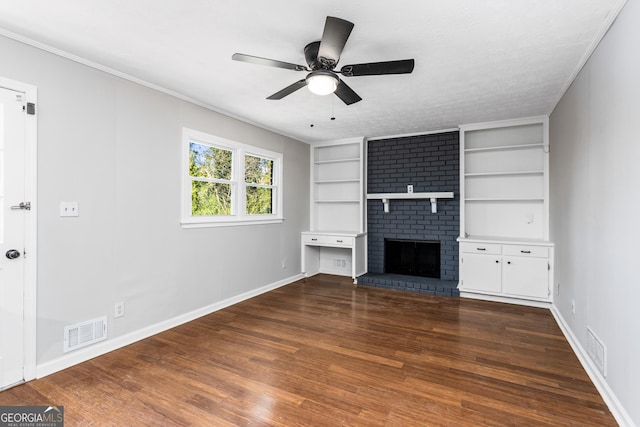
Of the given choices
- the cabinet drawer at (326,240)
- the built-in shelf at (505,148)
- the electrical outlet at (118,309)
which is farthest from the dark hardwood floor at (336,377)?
→ the built-in shelf at (505,148)

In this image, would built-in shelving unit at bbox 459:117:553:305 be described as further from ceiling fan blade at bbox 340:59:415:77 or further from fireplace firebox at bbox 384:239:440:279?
ceiling fan blade at bbox 340:59:415:77

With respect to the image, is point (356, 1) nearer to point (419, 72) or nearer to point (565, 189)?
point (419, 72)

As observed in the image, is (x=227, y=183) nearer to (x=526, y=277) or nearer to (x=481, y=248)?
(x=481, y=248)

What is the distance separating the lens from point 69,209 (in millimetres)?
2580

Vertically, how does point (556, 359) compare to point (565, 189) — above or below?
below

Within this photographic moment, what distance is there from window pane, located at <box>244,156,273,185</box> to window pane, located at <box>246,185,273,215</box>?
118 millimetres

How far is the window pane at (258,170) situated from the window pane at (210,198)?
0.42 m

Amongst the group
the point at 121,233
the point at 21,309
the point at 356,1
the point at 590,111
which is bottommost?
the point at 21,309

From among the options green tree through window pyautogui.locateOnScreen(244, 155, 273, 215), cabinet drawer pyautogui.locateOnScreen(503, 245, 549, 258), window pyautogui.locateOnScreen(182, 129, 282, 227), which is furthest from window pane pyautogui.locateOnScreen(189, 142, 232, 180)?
cabinet drawer pyautogui.locateOnScreen(503, 245, 549, 258)

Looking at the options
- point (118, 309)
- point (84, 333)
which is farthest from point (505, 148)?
point (84, 333)

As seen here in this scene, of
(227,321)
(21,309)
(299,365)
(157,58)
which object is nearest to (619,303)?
(299,365)

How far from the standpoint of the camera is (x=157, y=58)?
8.68 ft

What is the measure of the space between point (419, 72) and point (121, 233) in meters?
3.08

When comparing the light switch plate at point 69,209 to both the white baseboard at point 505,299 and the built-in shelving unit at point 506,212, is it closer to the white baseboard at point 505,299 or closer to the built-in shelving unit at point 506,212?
the built-in shelving unit at point 506,212
